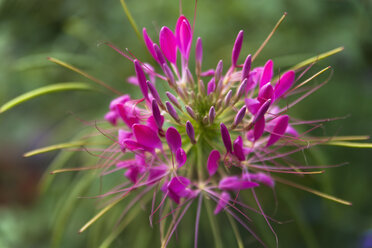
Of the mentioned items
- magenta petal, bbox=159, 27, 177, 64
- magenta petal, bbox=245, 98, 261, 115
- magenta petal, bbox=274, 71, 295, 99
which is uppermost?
magenta petal, bbox=159, 27, 177, 64

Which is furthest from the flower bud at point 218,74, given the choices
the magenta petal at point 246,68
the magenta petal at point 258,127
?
the magenta petal at point 258,127

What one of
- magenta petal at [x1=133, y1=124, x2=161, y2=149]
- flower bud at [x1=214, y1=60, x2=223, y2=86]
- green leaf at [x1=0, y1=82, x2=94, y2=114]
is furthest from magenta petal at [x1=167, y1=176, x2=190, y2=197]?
green leaf at [x1=0, y1=82, x2=94, y2=114]

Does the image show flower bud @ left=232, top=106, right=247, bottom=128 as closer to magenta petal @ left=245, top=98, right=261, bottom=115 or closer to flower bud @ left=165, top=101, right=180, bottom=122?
magenta petal @ left=245, top=98, right=261, bottom=115

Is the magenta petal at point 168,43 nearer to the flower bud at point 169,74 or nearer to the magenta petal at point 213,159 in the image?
the flower bud at point 169,74

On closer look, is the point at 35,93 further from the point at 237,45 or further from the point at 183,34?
the point at 237,45

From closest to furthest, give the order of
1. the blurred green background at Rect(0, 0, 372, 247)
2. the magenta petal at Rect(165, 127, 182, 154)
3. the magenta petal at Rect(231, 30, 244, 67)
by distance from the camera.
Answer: the magenta petal at Rect(165, 127, 182, 154) < the magenta petal at Rect(231, 30, 244, 67) < the blurred green background at Rect(0, 0, 372, 247)

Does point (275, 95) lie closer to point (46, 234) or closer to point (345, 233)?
point (345, 233)

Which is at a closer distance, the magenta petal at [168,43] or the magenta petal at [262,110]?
the magenta petal at [262,110]
